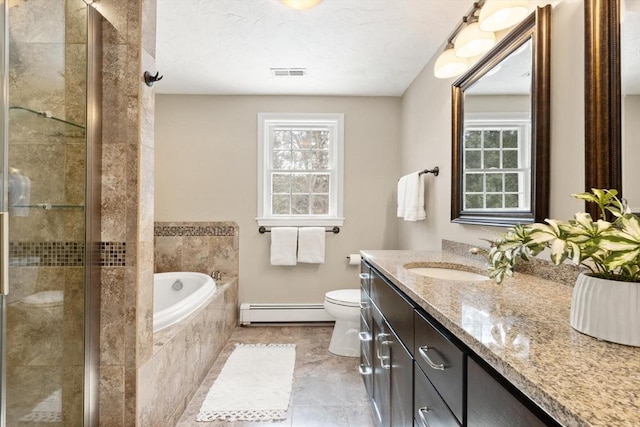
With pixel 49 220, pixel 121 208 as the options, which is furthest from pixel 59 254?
pixel 121 208

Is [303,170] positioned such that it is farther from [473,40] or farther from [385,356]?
[385,356]

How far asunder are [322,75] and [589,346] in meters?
2.59

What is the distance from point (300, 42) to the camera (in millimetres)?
2217

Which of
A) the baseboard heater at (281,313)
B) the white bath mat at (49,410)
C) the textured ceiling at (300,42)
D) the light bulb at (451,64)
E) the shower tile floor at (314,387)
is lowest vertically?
the shower tile floor at (314,387)

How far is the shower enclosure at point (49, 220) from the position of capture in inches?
46.4

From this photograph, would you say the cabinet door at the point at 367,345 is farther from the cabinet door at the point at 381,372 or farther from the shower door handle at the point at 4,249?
the shower door handle at the point at 4,249

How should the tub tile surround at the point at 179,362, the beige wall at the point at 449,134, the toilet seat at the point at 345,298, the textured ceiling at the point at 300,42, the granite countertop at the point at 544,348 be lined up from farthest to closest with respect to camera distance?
the toilet seat at the point at 345,298
the textured ceiling at the point at 300,42
the tub tile surround at the point at 179,362
the beige wall at the point at 449,134
the granite countertop at the point at 544,348

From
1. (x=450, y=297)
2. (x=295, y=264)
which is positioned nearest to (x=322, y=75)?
(x=295, y=264)

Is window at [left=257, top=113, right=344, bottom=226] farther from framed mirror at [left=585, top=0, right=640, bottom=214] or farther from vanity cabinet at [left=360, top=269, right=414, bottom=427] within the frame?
framed mirror at [left=585, top=0, right=640, bottom=214]

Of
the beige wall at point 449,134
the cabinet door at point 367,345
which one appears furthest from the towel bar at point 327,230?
the cabinet door at point 367,345

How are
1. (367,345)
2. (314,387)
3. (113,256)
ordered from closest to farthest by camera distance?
(113,256)
(367,345)
(314,387)

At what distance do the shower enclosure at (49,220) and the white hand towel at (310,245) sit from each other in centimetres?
197

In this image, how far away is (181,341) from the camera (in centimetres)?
184

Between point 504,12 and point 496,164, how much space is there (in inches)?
25.6
